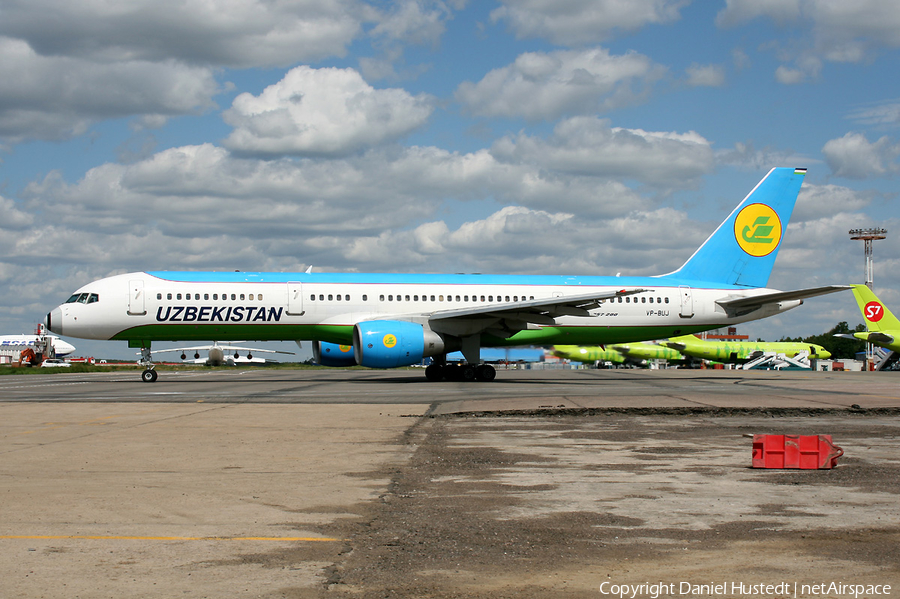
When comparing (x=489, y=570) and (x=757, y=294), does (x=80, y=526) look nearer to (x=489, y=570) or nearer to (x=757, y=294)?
(x=489, y=570)

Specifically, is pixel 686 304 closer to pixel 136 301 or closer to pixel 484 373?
pixel 484 373

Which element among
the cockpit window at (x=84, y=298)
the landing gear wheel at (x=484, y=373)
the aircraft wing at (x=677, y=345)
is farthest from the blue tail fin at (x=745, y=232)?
the aircraft wing at (x=677, y=345)

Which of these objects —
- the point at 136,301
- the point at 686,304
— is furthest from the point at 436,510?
the point at 686,304

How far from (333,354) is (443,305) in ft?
16.1

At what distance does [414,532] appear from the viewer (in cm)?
546

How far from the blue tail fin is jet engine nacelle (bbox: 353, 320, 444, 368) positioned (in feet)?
39.9

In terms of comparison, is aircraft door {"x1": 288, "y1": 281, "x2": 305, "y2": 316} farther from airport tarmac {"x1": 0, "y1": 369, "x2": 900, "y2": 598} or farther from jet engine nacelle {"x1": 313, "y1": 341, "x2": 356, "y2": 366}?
airport tarmac {"x1": 0, "y1": 369, "x2": 900, "y2": 598}

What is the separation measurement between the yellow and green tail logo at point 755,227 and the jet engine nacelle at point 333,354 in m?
17.3

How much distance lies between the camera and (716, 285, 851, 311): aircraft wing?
27.9m

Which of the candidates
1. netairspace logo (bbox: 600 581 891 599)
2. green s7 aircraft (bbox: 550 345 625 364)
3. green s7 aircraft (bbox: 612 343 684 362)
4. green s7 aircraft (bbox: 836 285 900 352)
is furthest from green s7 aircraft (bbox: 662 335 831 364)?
netairspace logo (bbox: 600 581 891 599)

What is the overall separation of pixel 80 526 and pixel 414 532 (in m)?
2.53

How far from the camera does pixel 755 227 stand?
106 feet

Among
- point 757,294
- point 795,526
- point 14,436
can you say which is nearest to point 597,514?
point 795,526

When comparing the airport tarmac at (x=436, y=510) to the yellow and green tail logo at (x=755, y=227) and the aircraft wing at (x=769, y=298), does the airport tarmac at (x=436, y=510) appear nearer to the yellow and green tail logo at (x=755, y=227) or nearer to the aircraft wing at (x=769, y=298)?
the aircraft wing at (x=769, y=298)
